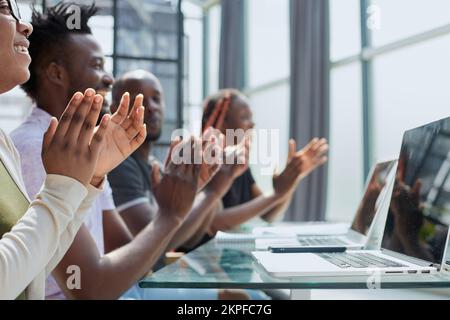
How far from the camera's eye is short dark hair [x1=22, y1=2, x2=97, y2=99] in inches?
23.7

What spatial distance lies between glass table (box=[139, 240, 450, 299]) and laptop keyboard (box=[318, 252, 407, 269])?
40 mm

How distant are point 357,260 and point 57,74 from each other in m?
0.46

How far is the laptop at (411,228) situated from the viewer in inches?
21.2

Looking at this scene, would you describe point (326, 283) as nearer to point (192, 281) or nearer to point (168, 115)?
point (192, 281)

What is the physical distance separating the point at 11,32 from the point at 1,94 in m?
0.08

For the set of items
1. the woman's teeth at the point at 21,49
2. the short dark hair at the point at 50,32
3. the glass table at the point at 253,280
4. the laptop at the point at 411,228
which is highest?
the short dark hair at the point at 50,32

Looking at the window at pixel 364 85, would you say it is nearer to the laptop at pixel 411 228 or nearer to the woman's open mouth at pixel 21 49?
the laptop at pixel 411 228

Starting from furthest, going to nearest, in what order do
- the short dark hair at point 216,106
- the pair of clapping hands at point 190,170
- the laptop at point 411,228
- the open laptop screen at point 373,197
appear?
the short dark hair at point 216,106
the open laptop screen at point 373,197
the pair of clapping hands at point 190,170
the laptop at point 411,228

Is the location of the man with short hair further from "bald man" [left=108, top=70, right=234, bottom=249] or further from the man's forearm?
the man's forearm

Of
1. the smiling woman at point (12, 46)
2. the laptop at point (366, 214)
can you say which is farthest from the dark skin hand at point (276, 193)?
the smiling woman at point (12, 46)

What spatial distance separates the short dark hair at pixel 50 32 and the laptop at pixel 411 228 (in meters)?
0.36

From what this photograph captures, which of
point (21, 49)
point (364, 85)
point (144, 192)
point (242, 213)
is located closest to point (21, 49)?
point (21, 49)

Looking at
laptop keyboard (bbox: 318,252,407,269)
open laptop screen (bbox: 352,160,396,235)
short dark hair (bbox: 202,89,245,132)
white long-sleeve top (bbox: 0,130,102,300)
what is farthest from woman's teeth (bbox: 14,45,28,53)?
short dark hair (bbox: 202,89,245,132)

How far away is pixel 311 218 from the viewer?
9.04ft
